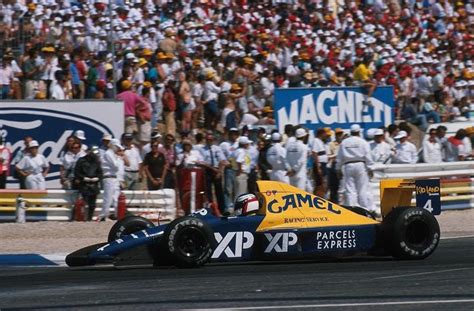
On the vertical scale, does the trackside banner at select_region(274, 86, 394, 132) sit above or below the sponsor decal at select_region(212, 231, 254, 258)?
above

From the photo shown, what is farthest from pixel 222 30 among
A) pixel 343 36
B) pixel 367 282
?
pixel 367 282

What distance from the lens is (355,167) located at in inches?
717

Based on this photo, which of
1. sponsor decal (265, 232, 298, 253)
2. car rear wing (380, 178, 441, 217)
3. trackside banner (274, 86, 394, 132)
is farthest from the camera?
trackside banner (274, 86, 394, 132)

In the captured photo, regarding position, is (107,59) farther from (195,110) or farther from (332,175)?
(332,175)

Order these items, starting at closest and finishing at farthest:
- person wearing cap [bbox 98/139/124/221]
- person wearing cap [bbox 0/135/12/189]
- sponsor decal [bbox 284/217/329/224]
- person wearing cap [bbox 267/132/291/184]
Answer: sponsor decal [bbox 284/217/329/224] < person wearing cap [bbox 98/139/124/221] < person wearing cap [bbox 267/132/291/184] < person wearing cap [bbox 0/135/12/189]

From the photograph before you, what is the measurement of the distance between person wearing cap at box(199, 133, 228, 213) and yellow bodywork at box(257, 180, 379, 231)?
6239 mm

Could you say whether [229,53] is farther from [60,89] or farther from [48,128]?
[48,128]

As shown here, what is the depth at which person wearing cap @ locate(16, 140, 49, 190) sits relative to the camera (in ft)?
61.5

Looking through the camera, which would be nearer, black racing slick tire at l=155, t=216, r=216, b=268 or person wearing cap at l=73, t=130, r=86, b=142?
black racing slick tire at l=155, t=216, r=216, b=268

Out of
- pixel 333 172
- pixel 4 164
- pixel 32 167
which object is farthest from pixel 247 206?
pixel 4 164

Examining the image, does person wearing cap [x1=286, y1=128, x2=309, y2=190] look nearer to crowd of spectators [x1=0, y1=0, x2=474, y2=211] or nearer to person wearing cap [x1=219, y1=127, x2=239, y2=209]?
crowd of spectators [x1=0, y1=0, x2=474, y2=211]

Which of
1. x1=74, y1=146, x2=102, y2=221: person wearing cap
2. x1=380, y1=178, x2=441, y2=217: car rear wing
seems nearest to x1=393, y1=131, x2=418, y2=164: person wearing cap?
x1=74, y1=146, x2=102, y2=221: person wearing cap

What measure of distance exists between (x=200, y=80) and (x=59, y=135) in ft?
10.5

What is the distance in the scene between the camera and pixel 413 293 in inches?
400
